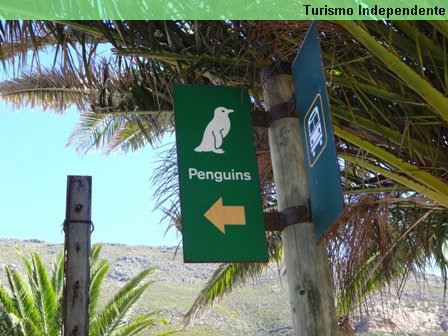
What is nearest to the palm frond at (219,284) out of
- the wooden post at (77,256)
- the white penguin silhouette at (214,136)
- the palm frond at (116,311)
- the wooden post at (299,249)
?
the palm frond at (116,311)

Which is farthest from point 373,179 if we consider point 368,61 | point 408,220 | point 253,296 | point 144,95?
point 253,296

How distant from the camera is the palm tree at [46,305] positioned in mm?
13375

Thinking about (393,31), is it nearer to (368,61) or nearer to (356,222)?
(368,61)

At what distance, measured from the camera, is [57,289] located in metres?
15.0

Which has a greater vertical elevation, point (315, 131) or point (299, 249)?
point (315, 131)

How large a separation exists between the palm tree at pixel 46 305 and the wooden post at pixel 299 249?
9.40 metres

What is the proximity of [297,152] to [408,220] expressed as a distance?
326cm

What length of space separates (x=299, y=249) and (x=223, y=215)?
19.5 inches

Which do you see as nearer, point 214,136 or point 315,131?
point 315,131

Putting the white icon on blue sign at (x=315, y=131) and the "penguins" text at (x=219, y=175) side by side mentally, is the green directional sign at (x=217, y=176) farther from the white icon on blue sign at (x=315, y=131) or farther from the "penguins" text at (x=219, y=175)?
the white icon on blue sign at (x=315, y=131)

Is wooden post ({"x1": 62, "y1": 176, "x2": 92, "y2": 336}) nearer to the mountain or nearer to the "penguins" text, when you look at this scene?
the "penguins" text

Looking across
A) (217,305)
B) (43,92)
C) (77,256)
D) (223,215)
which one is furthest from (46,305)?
(217,305)

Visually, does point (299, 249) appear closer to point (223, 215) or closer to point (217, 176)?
point (223, 215)

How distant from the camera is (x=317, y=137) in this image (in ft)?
13.3
